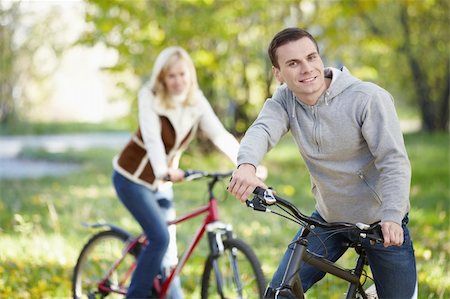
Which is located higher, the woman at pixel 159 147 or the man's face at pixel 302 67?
the man's face at pixel 302 67

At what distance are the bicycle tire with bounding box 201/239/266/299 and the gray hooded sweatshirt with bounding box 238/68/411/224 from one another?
1.09m

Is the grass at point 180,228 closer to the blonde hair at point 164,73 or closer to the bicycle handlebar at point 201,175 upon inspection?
the bicycle handlebar at point 201,175

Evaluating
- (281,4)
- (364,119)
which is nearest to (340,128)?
(364,119)

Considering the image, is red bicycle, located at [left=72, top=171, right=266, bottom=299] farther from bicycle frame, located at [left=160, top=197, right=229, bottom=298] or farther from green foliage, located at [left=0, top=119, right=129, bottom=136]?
green foliage, located at [left=0, top=119, right=129, bottom=136]

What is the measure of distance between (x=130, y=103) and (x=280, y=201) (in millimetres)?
9781

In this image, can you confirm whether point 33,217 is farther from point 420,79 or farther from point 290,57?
point 420,79

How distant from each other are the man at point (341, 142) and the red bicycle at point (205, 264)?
3.97 ft

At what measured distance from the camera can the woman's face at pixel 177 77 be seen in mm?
4892

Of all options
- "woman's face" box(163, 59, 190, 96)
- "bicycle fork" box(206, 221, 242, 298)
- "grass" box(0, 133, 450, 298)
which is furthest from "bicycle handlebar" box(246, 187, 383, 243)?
"woman's face" box(163, 59, 190, 96)

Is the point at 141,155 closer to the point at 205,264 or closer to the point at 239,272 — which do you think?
the point at 205,264

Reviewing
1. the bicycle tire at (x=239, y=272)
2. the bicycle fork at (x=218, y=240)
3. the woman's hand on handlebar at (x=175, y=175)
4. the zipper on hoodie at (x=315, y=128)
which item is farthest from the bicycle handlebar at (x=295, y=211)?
the woman's hand on handlebar at (x=175, y=175)

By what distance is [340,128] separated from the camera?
3.03 metres

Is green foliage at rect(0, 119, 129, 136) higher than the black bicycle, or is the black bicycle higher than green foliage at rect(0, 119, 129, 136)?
the black bicycle

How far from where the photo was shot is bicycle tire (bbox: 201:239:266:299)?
4.24m
